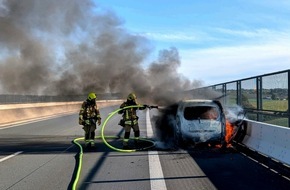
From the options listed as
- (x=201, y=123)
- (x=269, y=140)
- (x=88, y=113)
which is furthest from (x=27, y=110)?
(x=269, y=140)

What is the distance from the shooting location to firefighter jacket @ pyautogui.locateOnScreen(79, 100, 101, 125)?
1214cm

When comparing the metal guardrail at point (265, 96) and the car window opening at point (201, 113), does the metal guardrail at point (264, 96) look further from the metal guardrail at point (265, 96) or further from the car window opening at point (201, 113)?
the car window opening at point (201, 113)

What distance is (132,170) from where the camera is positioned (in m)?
8.46

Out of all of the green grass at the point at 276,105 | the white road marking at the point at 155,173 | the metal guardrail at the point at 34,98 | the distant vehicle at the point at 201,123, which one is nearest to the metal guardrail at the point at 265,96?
the green grass at the point at 276,105

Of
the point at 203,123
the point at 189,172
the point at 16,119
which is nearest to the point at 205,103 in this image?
the point at 203,123

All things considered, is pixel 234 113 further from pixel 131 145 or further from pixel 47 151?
pixel 47 151

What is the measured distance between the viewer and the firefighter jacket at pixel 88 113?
12.1 m

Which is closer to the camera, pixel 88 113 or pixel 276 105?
pixel 276 105

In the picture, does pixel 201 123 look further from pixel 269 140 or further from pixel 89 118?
pixel 89 118

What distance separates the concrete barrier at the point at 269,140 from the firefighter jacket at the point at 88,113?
4.30m

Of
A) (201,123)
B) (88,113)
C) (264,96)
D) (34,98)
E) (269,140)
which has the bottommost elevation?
(269,140)

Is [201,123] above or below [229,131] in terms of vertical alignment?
above

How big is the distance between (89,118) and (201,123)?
10.5ft

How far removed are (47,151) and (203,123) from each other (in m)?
4.31
